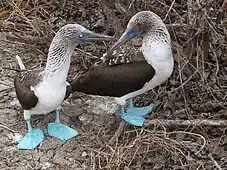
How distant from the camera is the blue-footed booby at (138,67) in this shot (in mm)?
4543

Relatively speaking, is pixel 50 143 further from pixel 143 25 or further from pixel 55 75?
pixel 143 25

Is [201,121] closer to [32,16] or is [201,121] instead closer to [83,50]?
[83,50]

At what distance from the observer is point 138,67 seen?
4.57 metres

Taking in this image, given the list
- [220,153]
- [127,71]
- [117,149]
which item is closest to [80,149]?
[117,149]

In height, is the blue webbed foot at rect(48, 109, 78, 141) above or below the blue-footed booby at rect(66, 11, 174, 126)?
below

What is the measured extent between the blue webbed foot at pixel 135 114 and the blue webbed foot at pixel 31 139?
666mm

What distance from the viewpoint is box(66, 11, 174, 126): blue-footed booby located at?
14.9ft

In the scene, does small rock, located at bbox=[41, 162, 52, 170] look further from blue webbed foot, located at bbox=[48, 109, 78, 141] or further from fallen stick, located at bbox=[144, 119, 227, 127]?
fallen stick, located at bbox=[144, 119, 227, 127]

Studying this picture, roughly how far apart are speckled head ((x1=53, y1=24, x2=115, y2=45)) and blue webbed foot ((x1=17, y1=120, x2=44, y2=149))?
0.73m

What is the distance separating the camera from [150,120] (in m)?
4.82

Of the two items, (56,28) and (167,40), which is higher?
(167,40)

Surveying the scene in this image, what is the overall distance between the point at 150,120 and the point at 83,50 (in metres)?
1.21

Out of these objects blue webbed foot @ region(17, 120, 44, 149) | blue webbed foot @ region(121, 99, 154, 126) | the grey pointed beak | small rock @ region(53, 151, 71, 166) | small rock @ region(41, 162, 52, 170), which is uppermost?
the grey pointed beak

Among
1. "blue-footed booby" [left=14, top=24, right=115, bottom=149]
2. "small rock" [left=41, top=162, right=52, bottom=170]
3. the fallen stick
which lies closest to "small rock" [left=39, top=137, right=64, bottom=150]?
"small rock" [left=41, top=162, right=52, bottom=170]
